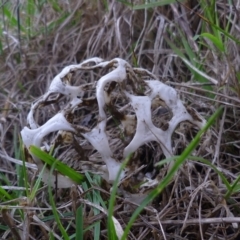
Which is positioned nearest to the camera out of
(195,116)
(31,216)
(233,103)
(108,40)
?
(31,216)

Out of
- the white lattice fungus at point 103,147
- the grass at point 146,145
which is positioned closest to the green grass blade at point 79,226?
the grass at point 146,145

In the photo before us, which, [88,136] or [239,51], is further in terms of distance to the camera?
[239,51]

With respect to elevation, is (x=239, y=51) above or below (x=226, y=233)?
above

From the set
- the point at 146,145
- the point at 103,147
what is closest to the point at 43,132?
the point at 103,147

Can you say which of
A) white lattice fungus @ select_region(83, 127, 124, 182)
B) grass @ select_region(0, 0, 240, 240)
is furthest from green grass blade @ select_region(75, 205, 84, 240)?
white lattice fungus @ select_region(83, 127, 124, 182)

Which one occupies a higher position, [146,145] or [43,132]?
[43,132]

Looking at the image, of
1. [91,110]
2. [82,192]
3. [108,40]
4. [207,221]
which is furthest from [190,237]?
[108,40]

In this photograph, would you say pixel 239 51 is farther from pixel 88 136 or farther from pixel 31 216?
pixel 31 216

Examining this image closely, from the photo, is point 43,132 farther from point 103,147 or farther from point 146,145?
point 146,145
